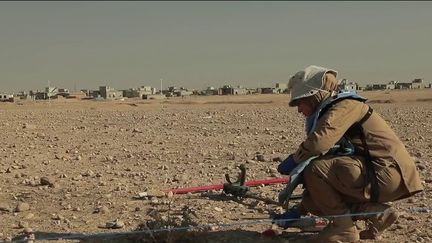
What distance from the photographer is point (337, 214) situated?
4516 mm

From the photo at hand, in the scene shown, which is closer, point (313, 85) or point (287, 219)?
point (313, 85)

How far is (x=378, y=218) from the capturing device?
455 cm

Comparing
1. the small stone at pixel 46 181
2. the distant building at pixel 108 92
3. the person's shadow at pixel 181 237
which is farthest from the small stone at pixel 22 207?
the distant building at pixel 108 92

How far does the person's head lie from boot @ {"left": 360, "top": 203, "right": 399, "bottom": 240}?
846mm

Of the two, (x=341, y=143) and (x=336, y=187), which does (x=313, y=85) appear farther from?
(x=336, y=187)

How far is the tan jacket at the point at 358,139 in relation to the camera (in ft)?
14.0

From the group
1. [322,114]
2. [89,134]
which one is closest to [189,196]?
[322,114]

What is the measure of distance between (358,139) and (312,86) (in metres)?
0.52

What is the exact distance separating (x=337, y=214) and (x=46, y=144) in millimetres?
8181

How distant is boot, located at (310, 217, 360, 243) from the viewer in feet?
14.5

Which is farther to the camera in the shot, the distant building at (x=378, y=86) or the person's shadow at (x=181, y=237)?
the distant building at (x=378, y=86)

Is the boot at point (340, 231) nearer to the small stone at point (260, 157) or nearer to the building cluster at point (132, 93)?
the small stone at point (260, 157)

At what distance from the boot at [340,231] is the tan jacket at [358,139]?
1.57 ft

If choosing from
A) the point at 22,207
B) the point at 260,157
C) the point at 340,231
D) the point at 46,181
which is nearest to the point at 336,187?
the point at 340,231
